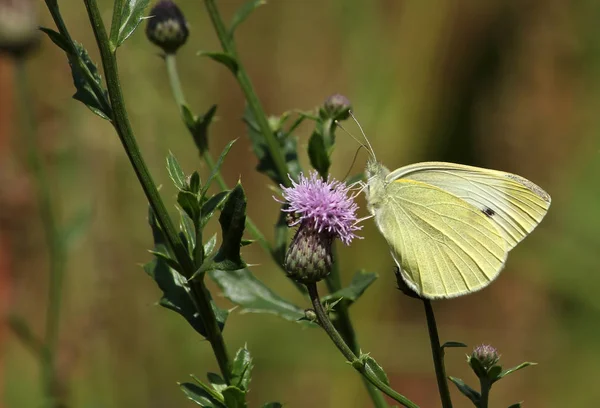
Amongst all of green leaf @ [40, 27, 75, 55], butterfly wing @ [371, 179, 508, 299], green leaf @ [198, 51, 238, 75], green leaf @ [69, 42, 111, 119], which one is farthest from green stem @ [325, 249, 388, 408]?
green leaf @ [40, 27, 75, 55]

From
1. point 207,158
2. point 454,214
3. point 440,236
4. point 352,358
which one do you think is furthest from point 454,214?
point 352,358

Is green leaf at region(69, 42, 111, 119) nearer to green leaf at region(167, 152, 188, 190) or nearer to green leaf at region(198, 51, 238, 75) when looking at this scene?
green leaf at region(167, 152, 188, 190)

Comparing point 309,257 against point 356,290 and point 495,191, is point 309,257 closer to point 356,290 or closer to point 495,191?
point 356,290

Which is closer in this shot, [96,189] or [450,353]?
[96,189]

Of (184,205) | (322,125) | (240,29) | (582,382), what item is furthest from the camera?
(240,29)

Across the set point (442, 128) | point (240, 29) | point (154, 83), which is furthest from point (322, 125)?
point (240, 29)

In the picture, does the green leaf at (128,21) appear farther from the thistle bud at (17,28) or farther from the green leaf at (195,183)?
the thistle bud at (17,28)

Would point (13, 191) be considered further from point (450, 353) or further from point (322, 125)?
point (450, 353)
